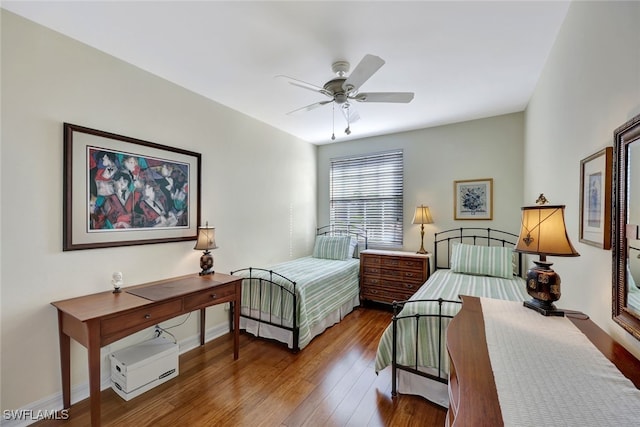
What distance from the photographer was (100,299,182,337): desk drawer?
1.78 meters

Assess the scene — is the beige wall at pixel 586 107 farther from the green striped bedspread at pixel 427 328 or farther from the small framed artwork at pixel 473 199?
the small framed artwork at pixel 473 199

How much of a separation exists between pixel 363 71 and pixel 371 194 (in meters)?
2.80

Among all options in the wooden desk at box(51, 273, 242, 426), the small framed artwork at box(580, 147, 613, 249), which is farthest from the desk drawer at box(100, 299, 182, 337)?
the small framed artwork at box(580, 147, 613, 249)

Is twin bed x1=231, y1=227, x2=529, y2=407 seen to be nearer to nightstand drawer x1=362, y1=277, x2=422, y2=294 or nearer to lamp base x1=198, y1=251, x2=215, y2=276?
nightstand drawer x1=362, y1=277, x2=422, y2=294

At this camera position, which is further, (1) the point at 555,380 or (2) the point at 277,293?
(2) the point at 277,293

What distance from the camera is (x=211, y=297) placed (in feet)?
8.07

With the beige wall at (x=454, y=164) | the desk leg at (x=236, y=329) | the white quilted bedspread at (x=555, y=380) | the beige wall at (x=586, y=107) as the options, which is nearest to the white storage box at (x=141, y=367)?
the desk leg at (x=236, y=329)

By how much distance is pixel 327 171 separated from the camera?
501 centimetres

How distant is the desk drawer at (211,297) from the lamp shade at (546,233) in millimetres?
2312

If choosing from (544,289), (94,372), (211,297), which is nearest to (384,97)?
(544,289)

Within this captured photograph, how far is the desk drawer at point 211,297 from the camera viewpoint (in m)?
2.28

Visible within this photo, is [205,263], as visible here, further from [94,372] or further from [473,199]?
[473,199]

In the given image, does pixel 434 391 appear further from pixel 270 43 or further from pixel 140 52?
pixel 140 52

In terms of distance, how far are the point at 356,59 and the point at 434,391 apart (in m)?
2.64
